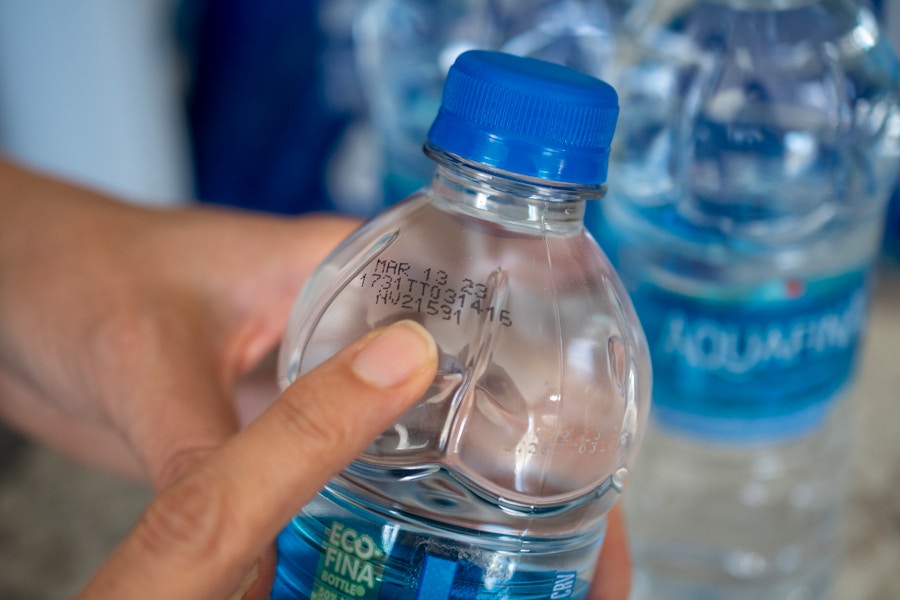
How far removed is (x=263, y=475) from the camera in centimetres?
41

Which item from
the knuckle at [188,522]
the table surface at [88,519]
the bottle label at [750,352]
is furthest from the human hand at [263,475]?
the table surface at [88,519]

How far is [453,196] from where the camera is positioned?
53 cm

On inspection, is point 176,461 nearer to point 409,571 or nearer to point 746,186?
point 409,571

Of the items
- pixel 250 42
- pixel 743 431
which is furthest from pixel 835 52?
pixel 250 42

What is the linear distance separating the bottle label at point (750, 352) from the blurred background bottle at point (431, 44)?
313 millimetres

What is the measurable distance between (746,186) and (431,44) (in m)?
0.47

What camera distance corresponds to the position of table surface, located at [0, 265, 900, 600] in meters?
0.85

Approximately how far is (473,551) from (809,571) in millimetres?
664

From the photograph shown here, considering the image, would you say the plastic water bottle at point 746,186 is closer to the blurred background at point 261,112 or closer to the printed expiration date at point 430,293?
the blurred background at point 261,112

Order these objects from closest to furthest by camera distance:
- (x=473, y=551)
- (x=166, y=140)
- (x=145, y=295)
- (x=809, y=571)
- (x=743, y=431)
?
1. (x=473, y=551)
2. (x=145, y=295)
3. (x=743, y=431)
4. (x=809, y=571)
5. (x=166, y=140)

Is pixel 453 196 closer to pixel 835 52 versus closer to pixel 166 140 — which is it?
pixel 835 52

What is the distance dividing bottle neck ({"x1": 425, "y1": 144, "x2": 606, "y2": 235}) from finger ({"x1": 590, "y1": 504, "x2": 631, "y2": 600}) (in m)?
0.21

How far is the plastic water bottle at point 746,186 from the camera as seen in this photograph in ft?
2.60

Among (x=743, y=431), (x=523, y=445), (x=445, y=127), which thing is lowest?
(x=743, y=431)
